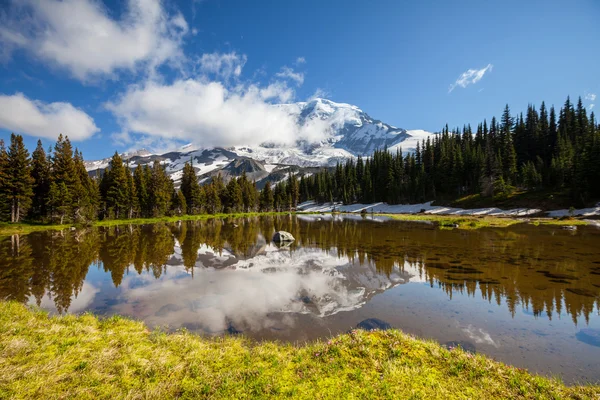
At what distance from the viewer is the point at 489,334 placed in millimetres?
9344

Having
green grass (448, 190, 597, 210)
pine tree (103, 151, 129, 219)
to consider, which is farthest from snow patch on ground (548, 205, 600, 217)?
pine tree (103, 151, 129, 219)

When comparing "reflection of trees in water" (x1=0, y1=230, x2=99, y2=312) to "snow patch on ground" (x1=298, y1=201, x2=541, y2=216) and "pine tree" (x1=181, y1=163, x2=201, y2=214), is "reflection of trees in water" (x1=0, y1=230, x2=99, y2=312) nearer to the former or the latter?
"pine tree" (x1=181, y1=163, x2=201, y2=214)

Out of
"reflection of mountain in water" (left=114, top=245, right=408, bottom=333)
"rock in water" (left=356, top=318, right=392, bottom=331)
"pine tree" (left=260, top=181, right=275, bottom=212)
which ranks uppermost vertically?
"pine tree" (left=260, top=181, right=275, bottom=212)

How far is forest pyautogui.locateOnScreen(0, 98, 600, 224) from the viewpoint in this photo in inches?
2167

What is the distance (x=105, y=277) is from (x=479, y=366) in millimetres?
21140

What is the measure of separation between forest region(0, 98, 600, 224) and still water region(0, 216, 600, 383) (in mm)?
41085

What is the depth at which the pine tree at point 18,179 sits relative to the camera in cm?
4972

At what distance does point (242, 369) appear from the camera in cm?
641

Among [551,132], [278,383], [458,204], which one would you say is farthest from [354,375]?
[551,132]

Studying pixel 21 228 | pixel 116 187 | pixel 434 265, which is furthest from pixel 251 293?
pixel 116 187

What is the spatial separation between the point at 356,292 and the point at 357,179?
445ft

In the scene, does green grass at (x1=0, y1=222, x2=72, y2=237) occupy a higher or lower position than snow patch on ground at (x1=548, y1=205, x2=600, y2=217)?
higher

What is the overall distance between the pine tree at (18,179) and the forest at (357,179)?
146mm

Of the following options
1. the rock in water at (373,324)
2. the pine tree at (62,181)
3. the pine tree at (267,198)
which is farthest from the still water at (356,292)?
the pine tree at (267,198)
